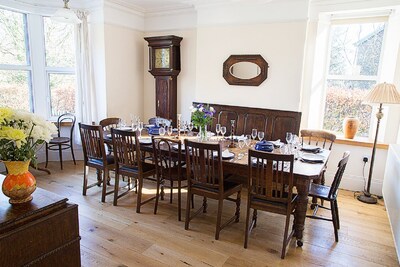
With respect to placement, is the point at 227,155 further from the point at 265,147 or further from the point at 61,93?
the point at 61,93

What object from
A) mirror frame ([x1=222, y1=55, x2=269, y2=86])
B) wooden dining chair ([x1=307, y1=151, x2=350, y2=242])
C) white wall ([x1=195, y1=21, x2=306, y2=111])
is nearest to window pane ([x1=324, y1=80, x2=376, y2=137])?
white wall ([x1=195, y1=21, x2=306, y2=111])

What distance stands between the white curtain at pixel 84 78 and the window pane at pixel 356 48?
399cm

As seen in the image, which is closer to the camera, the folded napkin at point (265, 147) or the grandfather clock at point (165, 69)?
the folded napkin at point (265, 147)

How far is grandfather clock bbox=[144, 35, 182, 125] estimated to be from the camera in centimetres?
502

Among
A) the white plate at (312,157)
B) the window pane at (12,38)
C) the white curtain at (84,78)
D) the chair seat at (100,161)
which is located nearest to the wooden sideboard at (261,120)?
the white plate at (312,157)

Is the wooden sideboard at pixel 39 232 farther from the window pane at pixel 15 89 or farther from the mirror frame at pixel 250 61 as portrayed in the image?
the window pane at pixel 15 89

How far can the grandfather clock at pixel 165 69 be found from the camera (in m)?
5.02

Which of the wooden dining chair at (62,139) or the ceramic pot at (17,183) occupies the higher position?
the ceramic pot at (17,183)

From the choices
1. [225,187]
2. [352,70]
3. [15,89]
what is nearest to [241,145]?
[225,187]

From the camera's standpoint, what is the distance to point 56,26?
16.3 feet

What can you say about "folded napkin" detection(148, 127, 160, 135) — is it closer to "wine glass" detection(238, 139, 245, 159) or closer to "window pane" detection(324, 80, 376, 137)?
"wine glass" detection(238, 139, 245, 159)

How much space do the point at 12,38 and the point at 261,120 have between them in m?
4.23

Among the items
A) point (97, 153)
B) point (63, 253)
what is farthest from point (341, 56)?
point (63, 253)

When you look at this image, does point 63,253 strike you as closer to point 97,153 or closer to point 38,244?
point 38,244
